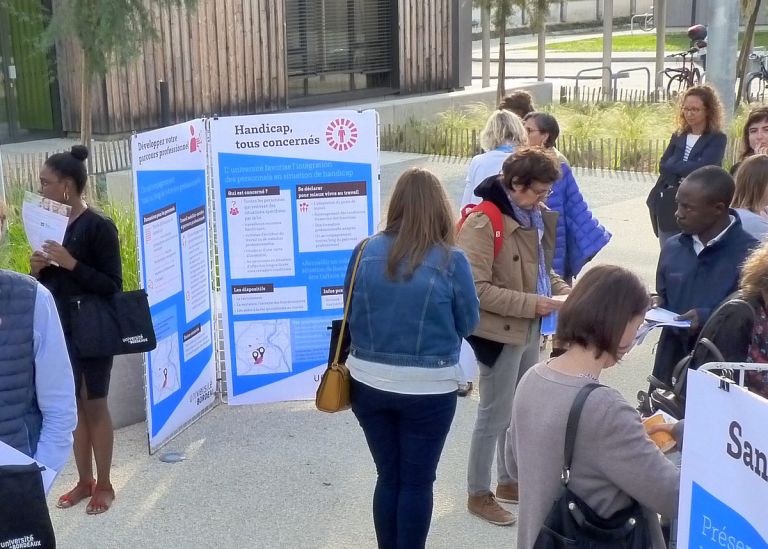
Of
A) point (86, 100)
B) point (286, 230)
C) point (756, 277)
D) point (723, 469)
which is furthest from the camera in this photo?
point (86, 100)

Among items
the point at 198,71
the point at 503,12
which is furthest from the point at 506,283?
the point at 198,71

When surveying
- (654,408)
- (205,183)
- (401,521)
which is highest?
(205,183)

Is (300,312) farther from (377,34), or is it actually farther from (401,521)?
(377,34)

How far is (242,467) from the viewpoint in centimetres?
568

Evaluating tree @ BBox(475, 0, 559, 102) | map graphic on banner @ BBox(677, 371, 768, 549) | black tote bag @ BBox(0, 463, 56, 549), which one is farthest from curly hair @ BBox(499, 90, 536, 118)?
tree @ BBox(475, 0, 559, 102)

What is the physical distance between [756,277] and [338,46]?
A: 18.3m

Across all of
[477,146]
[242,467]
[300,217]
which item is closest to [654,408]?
[242,467]

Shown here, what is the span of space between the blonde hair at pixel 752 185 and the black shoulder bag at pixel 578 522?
8.31 ft

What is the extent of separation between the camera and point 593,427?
280cm

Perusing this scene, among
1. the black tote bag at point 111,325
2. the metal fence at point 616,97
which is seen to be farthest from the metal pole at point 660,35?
the black tote bag at point 111,325

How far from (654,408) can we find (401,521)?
44.4 inches

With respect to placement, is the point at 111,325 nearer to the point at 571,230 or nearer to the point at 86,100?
the point at 571,230

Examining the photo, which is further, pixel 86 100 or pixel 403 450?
pixel 86 100

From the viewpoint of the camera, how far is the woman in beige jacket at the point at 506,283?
461 centimetres
